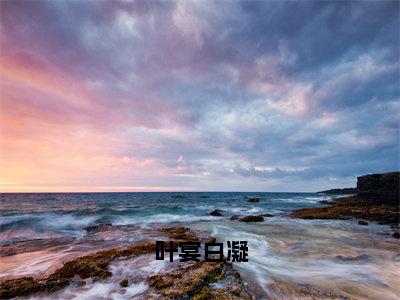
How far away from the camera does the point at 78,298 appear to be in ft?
23.4

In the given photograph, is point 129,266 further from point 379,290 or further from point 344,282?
point 379,290

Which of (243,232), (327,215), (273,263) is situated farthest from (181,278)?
(327,215)

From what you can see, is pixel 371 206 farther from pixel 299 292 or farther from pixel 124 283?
pixel 124 283

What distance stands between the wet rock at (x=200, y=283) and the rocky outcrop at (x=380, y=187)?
3924cm

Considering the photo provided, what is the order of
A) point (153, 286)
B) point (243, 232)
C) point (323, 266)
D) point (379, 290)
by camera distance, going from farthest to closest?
point (243, 232) < point (323, 266) < point (379, 290) < point (153, 286)

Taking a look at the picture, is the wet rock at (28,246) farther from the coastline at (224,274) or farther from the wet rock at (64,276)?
the wet rock at (64,276)

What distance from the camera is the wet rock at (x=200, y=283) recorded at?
275 inches

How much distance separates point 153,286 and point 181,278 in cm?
84

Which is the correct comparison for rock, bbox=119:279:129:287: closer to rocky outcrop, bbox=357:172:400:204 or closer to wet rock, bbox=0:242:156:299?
wet rock, bbox=0:242:156:299

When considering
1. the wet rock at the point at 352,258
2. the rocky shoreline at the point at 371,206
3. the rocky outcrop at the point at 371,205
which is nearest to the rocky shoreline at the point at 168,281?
the wet rock at the point at 352,258

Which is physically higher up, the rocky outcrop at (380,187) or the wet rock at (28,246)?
the rocky outcrop at (380,187)

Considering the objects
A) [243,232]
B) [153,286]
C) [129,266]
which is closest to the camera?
[153,286]

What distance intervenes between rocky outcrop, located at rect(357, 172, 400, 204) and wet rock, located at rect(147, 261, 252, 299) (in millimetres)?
39242

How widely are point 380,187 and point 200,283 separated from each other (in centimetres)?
4853
